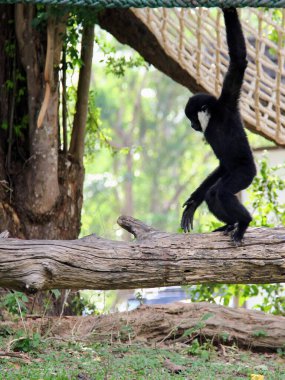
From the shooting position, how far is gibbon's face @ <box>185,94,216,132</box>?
5.33 metres

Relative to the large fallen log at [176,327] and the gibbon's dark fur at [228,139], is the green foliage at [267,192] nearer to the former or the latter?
the large fallen log at [176,327]

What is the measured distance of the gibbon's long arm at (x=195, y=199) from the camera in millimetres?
5477

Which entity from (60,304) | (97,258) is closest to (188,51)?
(60,304)

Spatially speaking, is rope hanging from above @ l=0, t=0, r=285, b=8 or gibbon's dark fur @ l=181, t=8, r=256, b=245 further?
gibbon's dark fur @ l=181, t=8, r=256, b=245

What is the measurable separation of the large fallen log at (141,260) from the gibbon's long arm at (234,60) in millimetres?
1101

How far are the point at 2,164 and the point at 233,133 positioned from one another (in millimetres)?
2568

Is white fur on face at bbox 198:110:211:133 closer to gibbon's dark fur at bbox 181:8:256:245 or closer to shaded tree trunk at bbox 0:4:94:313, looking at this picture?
gibbon's dark fur at bbox 181:8:256:245

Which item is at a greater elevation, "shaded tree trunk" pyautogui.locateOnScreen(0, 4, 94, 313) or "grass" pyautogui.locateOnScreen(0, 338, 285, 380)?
"shaded tree trunk" pyautogui.locateOnScreen(0, 4, 94, 313)

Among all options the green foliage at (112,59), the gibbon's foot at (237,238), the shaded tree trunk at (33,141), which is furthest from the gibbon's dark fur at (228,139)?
the green foliage at (112,59)

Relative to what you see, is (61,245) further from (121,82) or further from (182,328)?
(121,82)

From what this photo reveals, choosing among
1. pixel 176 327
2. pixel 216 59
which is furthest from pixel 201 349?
pixel 216 59

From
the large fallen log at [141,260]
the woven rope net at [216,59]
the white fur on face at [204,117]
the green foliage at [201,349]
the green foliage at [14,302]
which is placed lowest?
the green foliage at [201,349]

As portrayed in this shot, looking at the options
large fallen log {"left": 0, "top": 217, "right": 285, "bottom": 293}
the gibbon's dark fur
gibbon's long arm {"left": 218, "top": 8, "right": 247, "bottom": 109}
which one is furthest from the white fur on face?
large fallen log {"left": 0, "top": 217, "right": 285, "bottom": 293}

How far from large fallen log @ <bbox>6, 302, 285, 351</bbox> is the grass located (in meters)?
0.12
